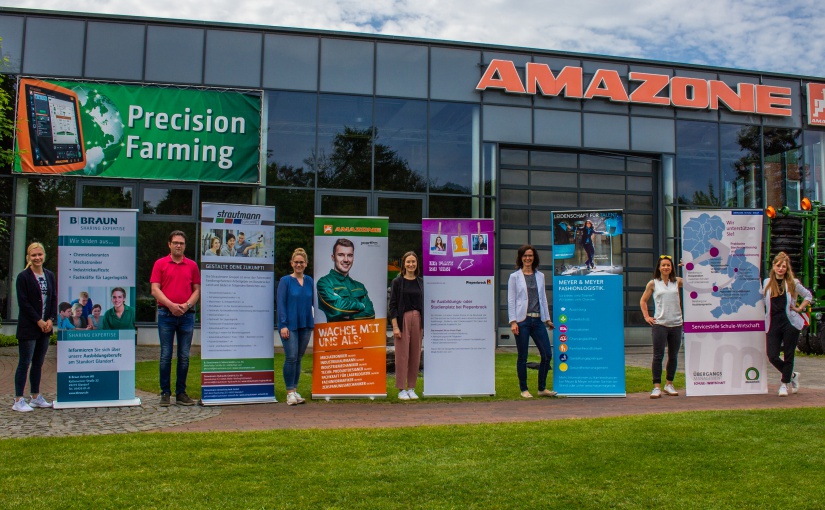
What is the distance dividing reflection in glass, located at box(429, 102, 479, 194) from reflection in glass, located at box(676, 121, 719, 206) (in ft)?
20.5

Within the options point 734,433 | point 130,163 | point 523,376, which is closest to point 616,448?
point 734,433

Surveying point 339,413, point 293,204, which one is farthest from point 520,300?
point 293,204

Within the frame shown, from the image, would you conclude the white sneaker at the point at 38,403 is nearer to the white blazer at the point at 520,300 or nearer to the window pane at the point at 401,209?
the white blazer at the point at 520,300

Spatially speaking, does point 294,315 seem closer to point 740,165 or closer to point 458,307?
point 458,307

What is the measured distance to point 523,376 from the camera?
9.47 m

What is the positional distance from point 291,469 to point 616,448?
2650 mm

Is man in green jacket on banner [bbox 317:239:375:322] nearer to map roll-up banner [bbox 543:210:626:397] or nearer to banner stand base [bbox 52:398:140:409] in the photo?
banner stand base [bbox 52:398:140:409]

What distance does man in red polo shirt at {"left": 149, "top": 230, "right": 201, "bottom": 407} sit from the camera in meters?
8.32

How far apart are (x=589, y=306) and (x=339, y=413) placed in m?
3.70

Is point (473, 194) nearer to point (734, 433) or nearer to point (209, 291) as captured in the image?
point (209, 291)

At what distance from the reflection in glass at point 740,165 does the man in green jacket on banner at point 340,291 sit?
50.9 ft

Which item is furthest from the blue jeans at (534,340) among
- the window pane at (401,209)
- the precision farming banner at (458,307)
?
the window pane at (401,209)

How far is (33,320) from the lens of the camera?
317 inches

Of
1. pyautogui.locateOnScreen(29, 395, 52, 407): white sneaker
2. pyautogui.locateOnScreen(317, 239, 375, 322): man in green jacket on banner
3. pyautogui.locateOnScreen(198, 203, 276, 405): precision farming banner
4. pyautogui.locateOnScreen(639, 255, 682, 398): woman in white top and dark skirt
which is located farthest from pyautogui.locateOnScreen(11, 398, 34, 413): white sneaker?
pyautogui.locateOnScreen(639, 255, 682, 398): woman in white top and dark skirt
